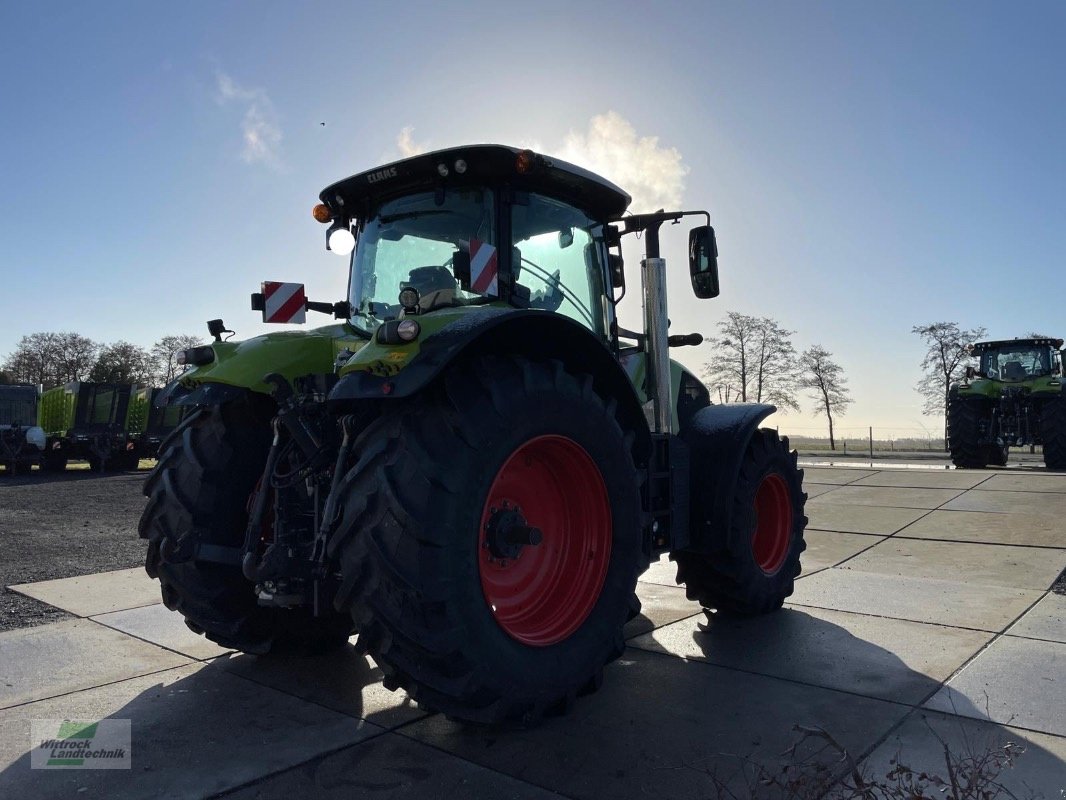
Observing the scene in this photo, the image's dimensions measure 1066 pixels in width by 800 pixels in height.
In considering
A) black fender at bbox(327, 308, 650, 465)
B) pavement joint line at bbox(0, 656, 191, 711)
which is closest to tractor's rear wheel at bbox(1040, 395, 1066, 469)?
black fender at bbox(327, 308, 650, 465)

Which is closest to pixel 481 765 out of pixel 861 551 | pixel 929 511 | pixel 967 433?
pixel 861 551

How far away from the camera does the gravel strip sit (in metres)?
5.19

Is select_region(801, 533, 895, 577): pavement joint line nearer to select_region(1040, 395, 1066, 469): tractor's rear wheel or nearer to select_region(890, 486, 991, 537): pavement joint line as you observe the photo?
select_region(890, 486, 991, 537): pavement joint line

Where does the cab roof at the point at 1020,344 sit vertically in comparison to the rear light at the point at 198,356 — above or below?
above

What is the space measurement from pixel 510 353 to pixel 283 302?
1.56m

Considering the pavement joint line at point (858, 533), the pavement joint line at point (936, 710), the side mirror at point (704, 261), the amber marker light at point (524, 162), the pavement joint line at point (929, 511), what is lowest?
the pavement joint line at point (936, 710)

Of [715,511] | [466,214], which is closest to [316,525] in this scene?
[466,214]

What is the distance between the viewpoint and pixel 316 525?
10.3 feet

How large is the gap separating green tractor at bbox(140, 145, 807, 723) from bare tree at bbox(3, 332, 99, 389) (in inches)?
1850

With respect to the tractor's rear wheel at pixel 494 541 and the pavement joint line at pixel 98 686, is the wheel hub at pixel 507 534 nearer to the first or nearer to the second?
the tractor's rear wheel at pixel 494 541

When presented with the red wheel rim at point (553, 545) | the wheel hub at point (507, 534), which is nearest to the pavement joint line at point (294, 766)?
the red wheel rim at point (553, 545)

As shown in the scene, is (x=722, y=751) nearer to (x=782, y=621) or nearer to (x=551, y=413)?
(x=551, y=413)

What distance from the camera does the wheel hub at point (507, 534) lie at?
2.99 metres

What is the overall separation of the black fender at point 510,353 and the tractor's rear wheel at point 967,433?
1447cm
